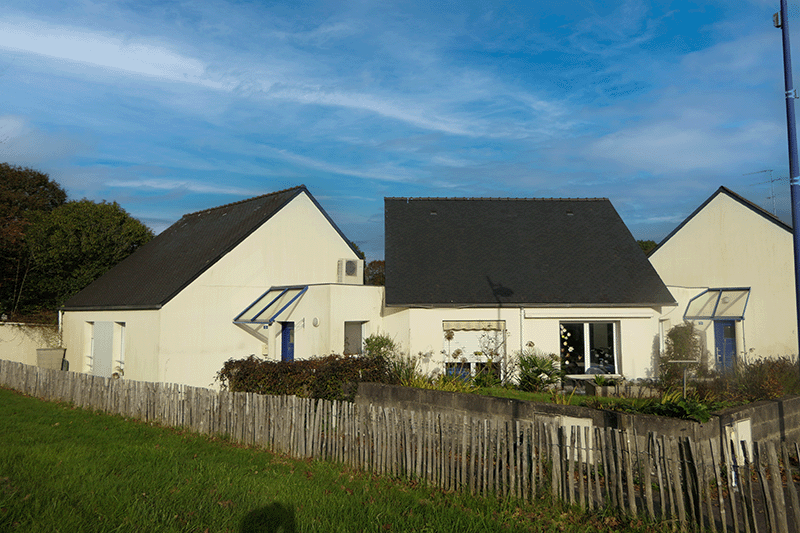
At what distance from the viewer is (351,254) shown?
21234mm

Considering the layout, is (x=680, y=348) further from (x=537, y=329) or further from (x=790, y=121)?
(x=790, y=121)

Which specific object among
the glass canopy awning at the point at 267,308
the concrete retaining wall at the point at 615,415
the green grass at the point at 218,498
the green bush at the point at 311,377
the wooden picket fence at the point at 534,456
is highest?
the glass canopy awning at the point at 267,308

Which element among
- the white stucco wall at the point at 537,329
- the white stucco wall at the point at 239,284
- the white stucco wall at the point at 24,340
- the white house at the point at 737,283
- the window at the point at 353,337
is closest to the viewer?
the white stucco wall at the point at 239,284

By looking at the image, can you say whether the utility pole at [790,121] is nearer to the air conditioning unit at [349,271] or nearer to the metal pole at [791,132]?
the metal pole at [791,132]

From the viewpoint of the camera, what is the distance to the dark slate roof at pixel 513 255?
56.9 ft

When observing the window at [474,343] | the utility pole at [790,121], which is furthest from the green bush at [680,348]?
the utility pole at [790,121]

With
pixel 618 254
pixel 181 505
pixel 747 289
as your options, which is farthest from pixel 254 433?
pixel 747 289

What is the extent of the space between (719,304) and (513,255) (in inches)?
291

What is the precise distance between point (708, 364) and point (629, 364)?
11.1 ft

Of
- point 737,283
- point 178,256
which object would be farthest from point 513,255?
point 178,256

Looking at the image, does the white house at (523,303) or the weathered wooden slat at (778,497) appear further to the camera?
the white house at (523,303)

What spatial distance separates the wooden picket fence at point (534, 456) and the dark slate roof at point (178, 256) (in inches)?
279

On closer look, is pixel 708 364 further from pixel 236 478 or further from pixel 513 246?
pixel 236 478

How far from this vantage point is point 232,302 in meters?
17.7
